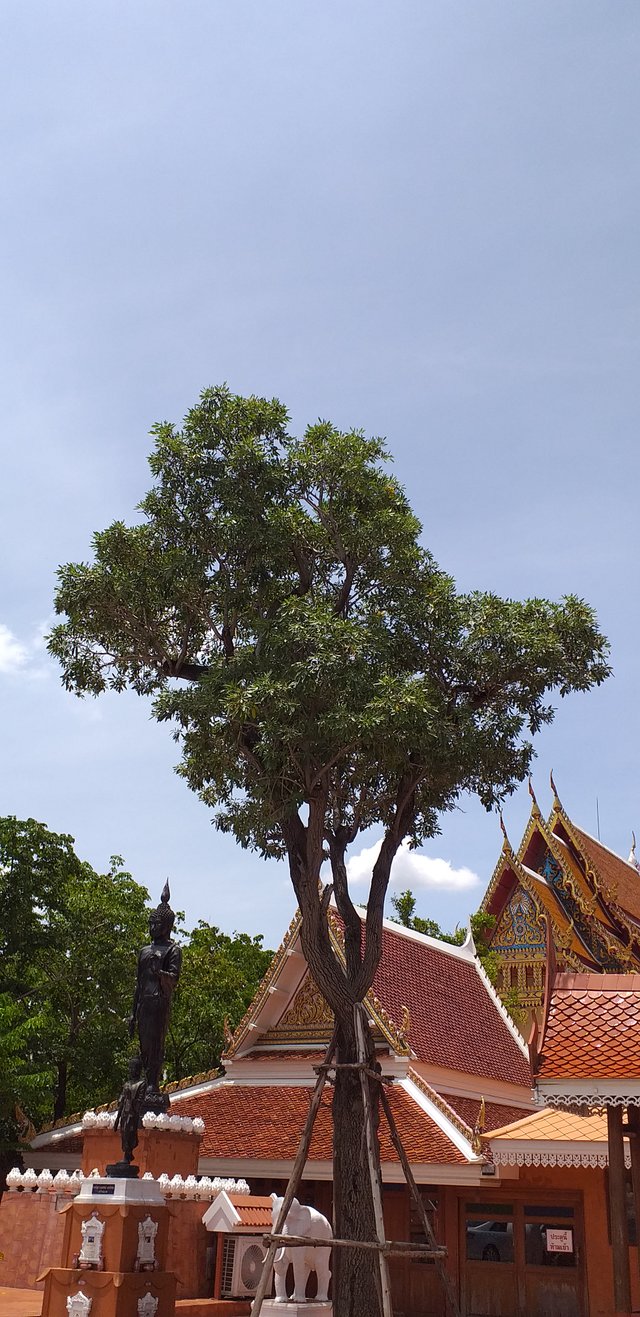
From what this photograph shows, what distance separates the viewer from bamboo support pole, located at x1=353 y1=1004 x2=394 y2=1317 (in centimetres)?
820

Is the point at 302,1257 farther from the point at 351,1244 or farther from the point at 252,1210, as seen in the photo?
the point at 351,1244

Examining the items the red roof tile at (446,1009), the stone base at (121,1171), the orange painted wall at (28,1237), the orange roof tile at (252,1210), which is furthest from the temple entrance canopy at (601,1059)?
the red roof tile at (446,1009)

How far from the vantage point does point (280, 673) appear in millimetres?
10172

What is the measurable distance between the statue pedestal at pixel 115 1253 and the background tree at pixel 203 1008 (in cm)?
1238

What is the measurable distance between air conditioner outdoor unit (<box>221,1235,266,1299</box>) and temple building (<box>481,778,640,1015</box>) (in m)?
9.79

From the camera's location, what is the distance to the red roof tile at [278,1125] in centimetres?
1259

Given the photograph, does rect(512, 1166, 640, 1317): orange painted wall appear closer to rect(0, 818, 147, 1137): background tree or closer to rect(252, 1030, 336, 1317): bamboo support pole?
rect(252, 1030, 336, 1317): bamboo support pole

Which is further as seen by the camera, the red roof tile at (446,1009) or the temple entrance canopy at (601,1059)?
the red roof tile at (446,1009)

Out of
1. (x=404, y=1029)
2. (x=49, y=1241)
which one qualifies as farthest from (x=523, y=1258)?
(x=49, y=1241)

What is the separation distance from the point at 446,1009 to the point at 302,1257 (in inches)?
242

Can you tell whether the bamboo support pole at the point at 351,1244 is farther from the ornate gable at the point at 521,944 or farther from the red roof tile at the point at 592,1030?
the ornate gable at the point at 521,944

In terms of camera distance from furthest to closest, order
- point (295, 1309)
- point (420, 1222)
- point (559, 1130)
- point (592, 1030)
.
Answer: point (420, 1222)
point (559, 1130)
point (295, 1309)
point (592, 1030)

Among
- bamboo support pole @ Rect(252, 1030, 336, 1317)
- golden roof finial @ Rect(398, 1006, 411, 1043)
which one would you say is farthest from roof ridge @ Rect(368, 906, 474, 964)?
bamboo support pole @ Rect(252, 1030, 336, 1317)

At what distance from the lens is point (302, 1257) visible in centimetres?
1065
